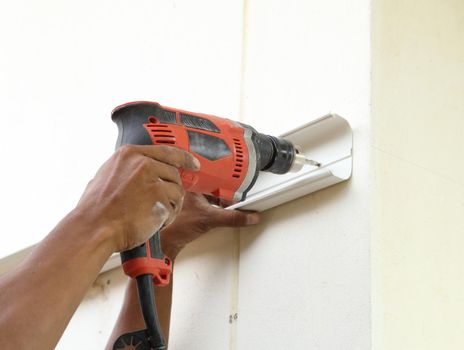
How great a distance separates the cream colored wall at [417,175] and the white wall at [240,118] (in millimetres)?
28

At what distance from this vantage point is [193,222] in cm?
131

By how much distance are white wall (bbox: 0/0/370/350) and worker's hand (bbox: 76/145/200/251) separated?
236 millimetres

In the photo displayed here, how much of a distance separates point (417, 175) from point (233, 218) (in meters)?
0.31

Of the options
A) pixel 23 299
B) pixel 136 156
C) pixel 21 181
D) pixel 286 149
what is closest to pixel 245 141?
pixel 286 149

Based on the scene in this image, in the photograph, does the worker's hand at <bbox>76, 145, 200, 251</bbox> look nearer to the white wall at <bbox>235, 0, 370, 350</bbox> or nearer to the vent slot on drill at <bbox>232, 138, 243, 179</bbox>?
the vent slot on drill at <bbox>232, 138, 243, 179</bbox>

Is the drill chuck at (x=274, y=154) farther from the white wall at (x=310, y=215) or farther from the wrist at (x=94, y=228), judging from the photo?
the wrist at (x=94, y=228)

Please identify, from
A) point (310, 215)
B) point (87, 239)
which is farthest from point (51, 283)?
point (310, 215)

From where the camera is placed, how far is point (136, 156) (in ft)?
3.47

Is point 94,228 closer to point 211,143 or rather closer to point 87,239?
point 87,239

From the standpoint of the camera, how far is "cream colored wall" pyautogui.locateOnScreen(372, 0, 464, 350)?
107cm

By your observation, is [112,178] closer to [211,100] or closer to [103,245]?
[103,245]

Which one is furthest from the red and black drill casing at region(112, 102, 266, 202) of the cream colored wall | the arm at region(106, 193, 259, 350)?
the cream colored wall

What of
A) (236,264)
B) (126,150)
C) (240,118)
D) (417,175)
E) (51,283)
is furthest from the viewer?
(240,118)

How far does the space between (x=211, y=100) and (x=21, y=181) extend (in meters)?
0.88
